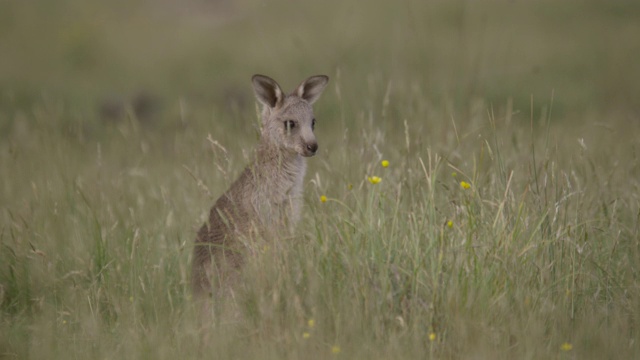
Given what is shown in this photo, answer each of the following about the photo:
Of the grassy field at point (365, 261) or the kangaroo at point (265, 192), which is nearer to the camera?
the grassy field at point (365, 261)

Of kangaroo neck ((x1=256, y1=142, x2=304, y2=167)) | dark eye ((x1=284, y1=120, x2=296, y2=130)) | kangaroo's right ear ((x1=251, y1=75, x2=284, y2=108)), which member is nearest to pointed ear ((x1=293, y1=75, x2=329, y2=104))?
kangaroo's right ear ((x1=251, y1=75, x2=284, y2=108))

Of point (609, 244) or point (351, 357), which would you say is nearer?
point (351, 357)

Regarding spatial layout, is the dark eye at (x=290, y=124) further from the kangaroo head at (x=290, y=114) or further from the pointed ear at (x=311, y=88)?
the pointed ear at (x=311, y=88)

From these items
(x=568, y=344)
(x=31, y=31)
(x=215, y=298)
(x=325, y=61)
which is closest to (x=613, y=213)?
(x=568, y=344)

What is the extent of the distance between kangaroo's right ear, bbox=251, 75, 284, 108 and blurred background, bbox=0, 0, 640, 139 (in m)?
7.45

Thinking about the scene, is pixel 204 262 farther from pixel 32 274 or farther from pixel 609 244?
pixel 609 244

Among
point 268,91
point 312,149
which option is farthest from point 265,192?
point 268,91

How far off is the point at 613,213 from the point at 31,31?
60.6ft

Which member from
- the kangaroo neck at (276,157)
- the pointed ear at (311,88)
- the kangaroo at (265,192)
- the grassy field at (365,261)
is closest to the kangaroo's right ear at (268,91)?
the kangaroo at (265,192)

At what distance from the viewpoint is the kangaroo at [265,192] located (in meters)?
6.19

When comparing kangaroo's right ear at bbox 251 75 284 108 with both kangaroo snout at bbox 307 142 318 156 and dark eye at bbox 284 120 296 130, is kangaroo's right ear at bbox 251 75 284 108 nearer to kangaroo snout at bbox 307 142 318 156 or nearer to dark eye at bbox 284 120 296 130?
dark eye at bbox 284 120 296 130

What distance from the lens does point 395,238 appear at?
562cm

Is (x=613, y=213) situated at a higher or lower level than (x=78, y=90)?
higher

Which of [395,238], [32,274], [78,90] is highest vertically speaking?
[395,238]
